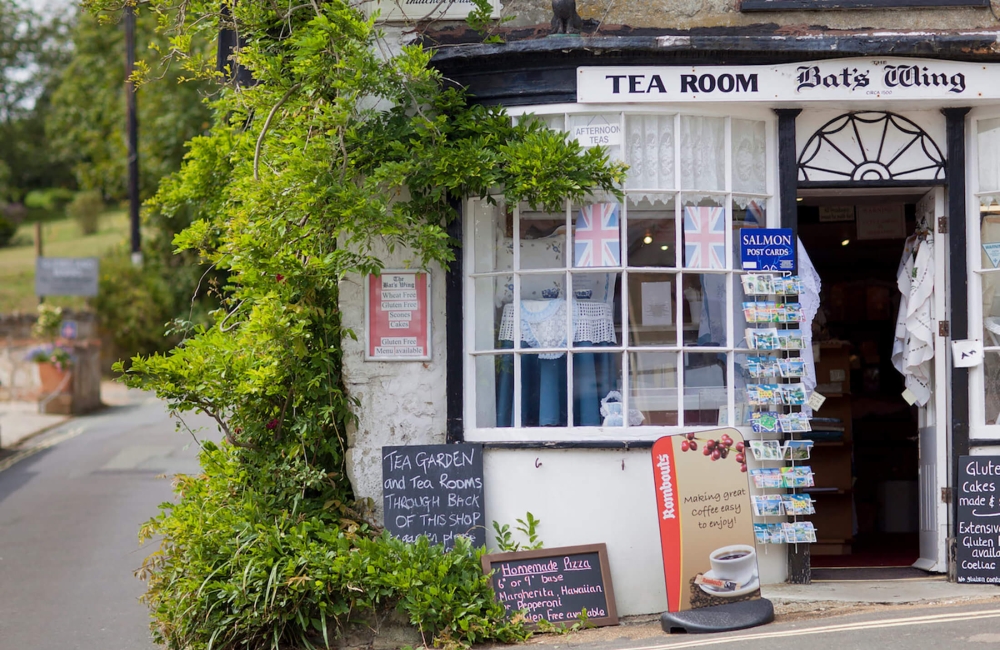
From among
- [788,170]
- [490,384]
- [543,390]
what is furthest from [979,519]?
[490,384]

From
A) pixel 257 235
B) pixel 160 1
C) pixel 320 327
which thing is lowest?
pixel 320 327

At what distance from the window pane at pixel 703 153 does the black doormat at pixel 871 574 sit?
2.74 m

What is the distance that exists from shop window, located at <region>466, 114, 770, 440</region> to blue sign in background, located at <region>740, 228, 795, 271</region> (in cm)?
9

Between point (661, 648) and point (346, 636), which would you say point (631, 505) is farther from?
point (346, 636)

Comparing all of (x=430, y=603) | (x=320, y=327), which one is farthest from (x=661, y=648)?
(x=320, y=327)

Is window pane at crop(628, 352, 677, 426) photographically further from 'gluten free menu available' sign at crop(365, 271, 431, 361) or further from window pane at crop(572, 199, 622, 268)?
'gluten free menu available' sign at crop(365, 271, 431, 361)

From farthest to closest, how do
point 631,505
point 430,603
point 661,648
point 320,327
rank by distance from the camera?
point 320,327 → point 631,505 → point 430,603 → point 661,648

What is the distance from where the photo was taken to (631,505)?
6.62m

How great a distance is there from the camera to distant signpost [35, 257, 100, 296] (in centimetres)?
2505

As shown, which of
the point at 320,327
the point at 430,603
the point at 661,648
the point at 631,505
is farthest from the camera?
the point at 320,327

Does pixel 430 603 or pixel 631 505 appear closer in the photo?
pixel 430 603

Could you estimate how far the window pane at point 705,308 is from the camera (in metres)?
6.81

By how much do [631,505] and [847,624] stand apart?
143cm

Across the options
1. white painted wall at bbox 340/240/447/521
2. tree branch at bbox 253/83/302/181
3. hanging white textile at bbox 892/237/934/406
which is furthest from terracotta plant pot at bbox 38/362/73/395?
hanging white textile at bbox 892/237/934/406
